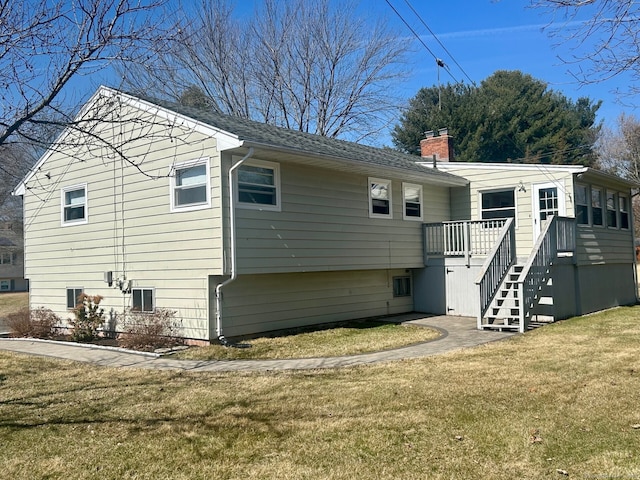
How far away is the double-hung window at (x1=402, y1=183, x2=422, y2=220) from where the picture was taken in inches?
615

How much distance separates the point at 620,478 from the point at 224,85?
27.4 meters

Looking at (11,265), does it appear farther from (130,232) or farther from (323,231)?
(323,231)

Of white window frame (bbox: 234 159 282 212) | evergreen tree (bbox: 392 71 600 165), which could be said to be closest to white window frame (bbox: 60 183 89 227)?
white window frame (bbox: 234 159 282 212)

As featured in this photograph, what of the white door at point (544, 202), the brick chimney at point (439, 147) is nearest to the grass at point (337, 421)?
the white door at point (544, 202)

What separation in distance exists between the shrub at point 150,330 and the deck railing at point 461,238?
7.54 metres

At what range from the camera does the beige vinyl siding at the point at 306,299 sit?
11617 millimetres

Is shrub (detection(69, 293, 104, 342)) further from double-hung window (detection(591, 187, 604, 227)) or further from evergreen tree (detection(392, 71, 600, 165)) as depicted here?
evergreen tree (detection(392, 71, 600, 165))

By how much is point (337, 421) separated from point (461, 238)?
34.5ft

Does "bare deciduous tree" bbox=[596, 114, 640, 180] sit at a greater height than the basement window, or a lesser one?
greater

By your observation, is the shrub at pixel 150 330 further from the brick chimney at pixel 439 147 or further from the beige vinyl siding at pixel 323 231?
the brick chimney at pixel 439 147

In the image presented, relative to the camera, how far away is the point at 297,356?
9734mm

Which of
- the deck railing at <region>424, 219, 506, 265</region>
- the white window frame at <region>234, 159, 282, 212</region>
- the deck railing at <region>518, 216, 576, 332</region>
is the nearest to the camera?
the white window frame at <region>234, 159, 282, 212</region>

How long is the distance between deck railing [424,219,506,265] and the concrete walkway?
3.06 m

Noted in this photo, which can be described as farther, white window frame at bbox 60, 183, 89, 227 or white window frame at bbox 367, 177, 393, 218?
white window frame at bbox 367, 177, 393, 218
